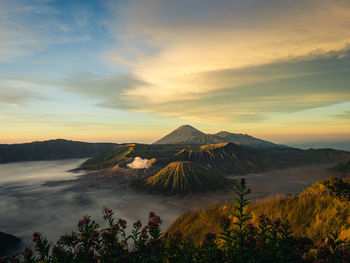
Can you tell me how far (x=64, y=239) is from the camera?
3.47 metres

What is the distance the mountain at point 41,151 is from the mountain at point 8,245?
171035 millimetres

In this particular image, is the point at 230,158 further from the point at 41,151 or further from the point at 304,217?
the point at 41,151

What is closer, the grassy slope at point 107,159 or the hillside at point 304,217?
the hillside at point 304,217

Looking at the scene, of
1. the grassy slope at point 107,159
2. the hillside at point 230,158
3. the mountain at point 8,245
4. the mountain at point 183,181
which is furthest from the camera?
the grassy slope at point 107,159

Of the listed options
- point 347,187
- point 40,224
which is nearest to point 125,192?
point 40,224

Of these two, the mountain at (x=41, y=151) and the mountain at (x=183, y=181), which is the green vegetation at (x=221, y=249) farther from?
the mountain at (x=41, y=151)

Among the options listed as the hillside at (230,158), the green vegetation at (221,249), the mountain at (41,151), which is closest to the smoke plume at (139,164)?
the hillside at (230,158)

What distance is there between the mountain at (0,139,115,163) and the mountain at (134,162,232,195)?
147183 millimetres

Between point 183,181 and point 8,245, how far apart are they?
43472 millimetres

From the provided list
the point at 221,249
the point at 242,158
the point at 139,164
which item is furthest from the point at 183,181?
the point at 221,249

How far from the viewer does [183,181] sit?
61.7 metres

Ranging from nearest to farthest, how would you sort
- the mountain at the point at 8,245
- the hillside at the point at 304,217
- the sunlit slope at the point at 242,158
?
the hillside at the point at 304,217 < the mountain at the point at 8,245 < the sunlit slope at the point at 242,158

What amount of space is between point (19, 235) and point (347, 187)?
42.9 metres

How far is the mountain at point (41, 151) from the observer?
164413 millimetres
